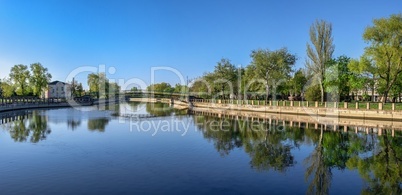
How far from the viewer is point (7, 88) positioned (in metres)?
90.9

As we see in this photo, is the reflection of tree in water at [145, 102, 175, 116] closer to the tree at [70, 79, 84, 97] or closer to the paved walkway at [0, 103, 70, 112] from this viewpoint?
the paved walkway at [0, 103, 70, 112]

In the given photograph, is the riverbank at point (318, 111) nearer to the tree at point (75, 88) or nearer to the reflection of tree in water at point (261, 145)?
the reflection of tree in water at point (261, 145)

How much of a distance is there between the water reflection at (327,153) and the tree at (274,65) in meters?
37.6

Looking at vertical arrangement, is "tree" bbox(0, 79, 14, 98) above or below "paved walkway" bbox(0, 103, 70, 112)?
above

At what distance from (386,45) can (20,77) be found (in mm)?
89095

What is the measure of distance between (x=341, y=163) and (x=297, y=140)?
9.14 metres

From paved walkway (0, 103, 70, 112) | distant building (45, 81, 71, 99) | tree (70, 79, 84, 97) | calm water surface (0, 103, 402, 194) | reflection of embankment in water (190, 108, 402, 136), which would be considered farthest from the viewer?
distant building (45, 81, 71, 99)

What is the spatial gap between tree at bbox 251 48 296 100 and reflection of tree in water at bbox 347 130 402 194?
148 ft

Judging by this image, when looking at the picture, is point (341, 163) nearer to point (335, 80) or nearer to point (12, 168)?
point (12, 168)

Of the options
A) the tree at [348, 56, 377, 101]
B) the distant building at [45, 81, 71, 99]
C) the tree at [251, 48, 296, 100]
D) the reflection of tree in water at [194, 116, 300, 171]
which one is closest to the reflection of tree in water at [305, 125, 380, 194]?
the reflection of tree in water at [194, 116, 300, 171]

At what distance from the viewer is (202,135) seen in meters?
32.2

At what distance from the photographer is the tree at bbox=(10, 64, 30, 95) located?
9156 cm

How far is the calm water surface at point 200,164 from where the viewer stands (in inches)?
570

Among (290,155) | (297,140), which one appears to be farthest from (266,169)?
(297,140)
